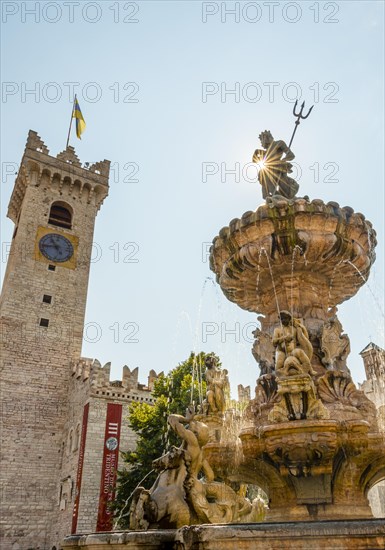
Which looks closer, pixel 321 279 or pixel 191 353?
pixel 321 279

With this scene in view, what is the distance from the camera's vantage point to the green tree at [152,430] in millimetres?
18469

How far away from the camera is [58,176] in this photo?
35125 mm

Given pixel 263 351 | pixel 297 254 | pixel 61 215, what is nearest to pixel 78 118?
pixel 61 215

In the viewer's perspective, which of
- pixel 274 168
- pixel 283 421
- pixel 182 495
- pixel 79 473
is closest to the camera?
pixel 182 495

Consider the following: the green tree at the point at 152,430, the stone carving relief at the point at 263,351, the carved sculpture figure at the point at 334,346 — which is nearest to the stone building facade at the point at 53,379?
the green tree at the point at 152,430

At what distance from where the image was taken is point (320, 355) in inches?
284

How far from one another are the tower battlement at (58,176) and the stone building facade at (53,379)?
0.08m

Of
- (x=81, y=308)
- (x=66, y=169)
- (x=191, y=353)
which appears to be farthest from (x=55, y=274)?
(x=191, y=353)

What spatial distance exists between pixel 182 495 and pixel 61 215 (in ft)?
106

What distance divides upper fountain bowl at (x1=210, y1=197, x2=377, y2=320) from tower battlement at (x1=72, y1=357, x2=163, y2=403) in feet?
56.0

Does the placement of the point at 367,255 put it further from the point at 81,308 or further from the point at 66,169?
the point at 66,169

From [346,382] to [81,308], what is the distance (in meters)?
26.9

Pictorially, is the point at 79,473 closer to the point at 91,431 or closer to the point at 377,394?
the point at 91,431

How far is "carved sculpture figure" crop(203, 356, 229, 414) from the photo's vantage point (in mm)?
7605
